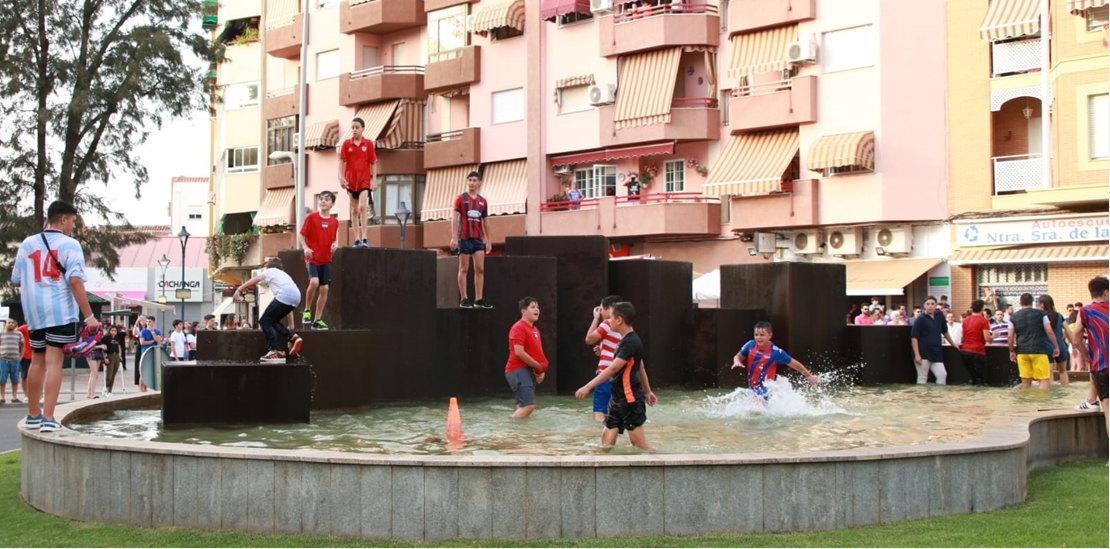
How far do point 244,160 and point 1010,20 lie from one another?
128 feet

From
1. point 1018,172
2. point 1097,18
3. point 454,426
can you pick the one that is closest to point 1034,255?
point 1018,172

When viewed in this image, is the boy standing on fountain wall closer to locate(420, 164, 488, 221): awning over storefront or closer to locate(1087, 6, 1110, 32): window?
locate(1087, 6, 1110, 32): window

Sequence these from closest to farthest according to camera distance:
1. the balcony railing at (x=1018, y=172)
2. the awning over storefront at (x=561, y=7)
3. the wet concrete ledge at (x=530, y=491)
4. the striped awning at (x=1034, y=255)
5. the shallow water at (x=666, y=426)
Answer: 1. the wet concrete ledge at (x=530, y=491)
2. the shallow water at (x=666, y=426)
3. the striped awning at (x=1034, y=255)
4. the balcony railing at (x=1018, y=172)
5. the awning over storefront at (x=561, y=7)

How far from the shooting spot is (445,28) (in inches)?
2052

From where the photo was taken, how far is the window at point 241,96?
6366 cm

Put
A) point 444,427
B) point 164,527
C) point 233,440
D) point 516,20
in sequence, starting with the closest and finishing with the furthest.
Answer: point 164,527, point 233,440, point 444,427, point 516,20

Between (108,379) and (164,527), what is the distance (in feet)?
68.0

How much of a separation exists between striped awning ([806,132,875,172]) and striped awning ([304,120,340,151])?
23.6 meters

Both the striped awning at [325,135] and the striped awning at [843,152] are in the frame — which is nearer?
the striped awning at [843,152]

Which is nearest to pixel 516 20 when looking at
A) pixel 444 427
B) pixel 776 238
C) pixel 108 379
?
pixel 776 238

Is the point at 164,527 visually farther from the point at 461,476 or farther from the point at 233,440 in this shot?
the point at 233,440

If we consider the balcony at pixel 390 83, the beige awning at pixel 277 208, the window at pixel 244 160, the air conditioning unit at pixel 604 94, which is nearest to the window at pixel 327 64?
the balcony at pixel 390 83

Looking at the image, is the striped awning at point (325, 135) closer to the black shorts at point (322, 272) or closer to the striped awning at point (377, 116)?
the striped awning at point (377, 116)

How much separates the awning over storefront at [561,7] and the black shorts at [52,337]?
35974mm
